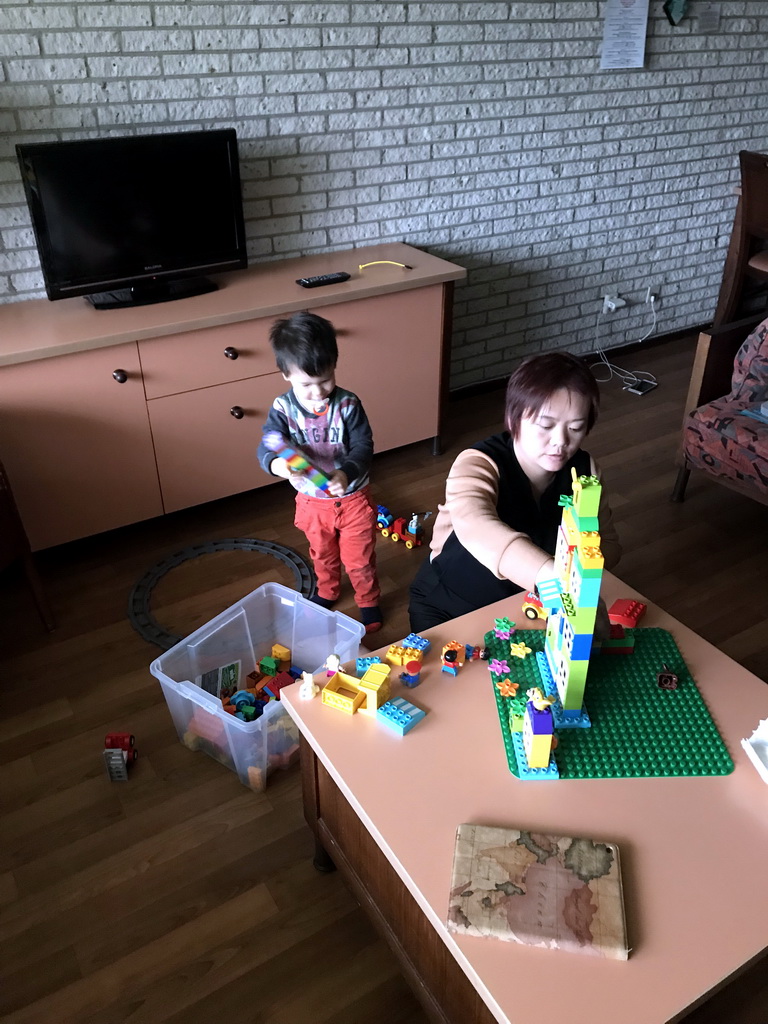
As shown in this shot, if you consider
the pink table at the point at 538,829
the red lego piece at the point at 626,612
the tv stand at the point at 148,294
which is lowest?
the pink table at the point at 538,829

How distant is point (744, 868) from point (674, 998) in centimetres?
21

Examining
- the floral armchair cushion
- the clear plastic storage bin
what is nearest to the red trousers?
the clear plastic storage bin

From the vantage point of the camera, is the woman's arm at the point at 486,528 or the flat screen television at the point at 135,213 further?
the flat screen television at the point at 135,213

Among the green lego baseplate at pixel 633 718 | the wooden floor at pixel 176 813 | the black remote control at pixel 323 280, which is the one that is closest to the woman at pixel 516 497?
the green lego baseplate at pixel 633 718

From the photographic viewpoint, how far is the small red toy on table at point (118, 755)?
68.0 inches

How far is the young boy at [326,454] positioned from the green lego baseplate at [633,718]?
0.74 metres

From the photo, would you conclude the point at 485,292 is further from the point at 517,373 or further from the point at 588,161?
the point at 517,373

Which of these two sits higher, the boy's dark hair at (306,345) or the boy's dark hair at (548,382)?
the boy's dark hair at (548,382)

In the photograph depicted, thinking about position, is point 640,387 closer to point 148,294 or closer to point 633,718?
point 148,294

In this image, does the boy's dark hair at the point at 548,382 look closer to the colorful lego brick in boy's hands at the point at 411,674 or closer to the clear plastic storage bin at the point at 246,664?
the colorful lego brick in boy's hands at the point at 411,674

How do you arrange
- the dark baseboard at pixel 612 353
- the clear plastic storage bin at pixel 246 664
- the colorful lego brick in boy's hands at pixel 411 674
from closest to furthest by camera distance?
the colorful lego brick in boy's hands at pixel 411 674 → the clear plastic storage bin at pixel 246 664 → the dark baseboard at pixel 612 353

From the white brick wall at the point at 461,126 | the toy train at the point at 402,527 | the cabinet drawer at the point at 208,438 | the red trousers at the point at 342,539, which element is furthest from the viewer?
the toy train at the point at 402,527

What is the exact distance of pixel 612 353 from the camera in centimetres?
386

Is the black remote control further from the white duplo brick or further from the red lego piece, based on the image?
the red lego piece
